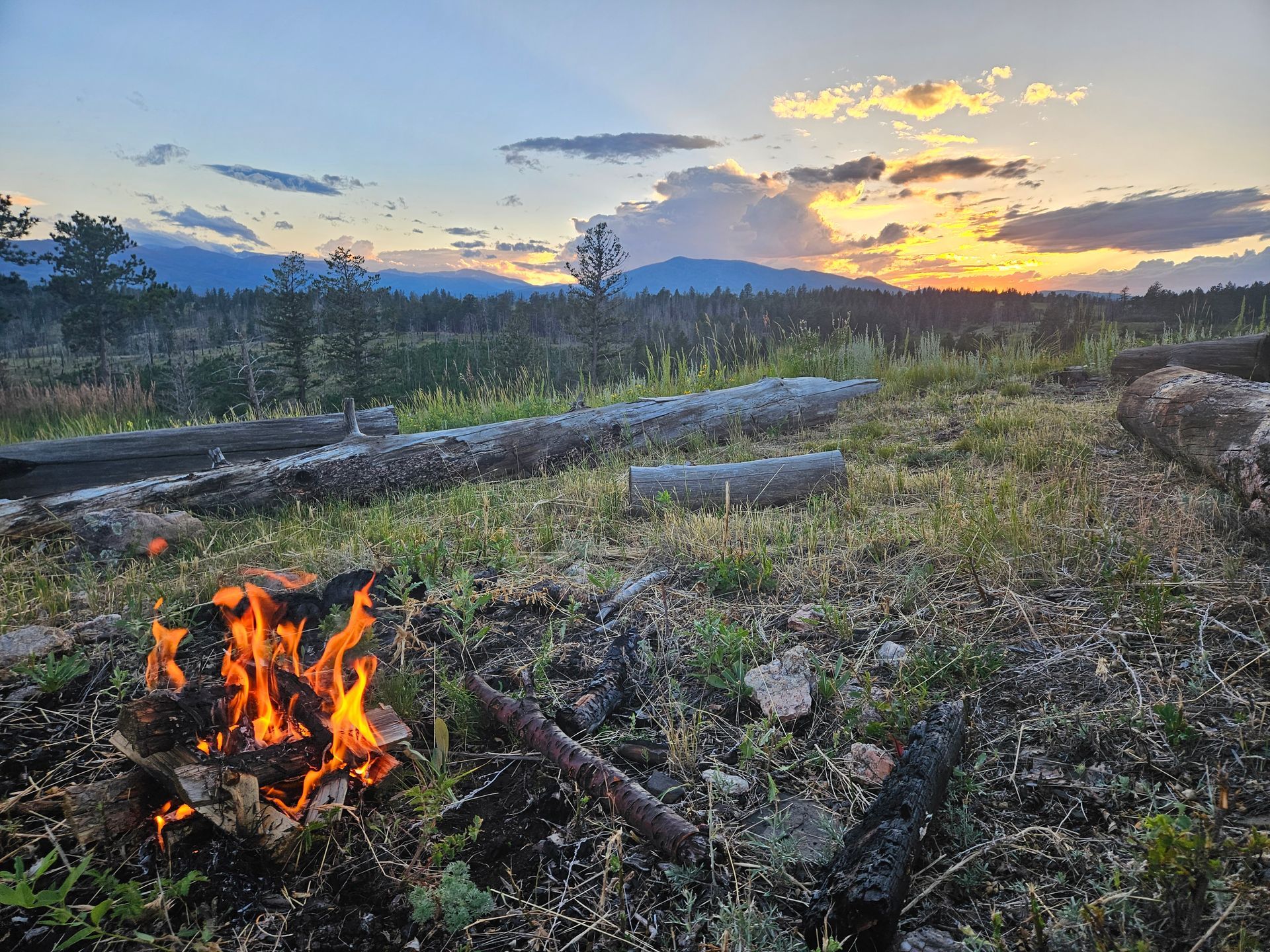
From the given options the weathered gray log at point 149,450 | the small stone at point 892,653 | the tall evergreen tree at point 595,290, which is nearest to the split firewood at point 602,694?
the small stone at point 892,653

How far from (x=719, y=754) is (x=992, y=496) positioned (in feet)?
10.1

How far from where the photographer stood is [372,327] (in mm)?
29750

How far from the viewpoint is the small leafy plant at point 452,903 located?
58.7 inches

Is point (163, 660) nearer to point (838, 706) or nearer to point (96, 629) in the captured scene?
point (96, 629)

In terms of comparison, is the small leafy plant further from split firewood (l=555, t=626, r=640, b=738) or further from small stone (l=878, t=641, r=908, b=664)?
small stone (l=878, t=641, r=908, b=664)

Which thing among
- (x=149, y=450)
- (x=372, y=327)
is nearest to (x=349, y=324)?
(x=372, y=327)

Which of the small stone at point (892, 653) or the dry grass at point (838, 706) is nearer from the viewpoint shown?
the dry grass at point (838, 706)

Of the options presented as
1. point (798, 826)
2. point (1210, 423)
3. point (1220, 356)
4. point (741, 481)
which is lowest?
point (798, 826)

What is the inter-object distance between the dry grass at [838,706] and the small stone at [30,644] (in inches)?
6.9

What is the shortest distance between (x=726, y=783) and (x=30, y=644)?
9.92 ft

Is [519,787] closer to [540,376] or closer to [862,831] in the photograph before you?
[862,831]

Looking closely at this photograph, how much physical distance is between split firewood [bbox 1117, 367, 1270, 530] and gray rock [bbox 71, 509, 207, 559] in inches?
260

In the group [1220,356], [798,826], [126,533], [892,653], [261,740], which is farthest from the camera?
[1220,356]

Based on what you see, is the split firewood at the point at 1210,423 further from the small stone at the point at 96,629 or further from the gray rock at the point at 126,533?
the gray rock at the point at 126,533
